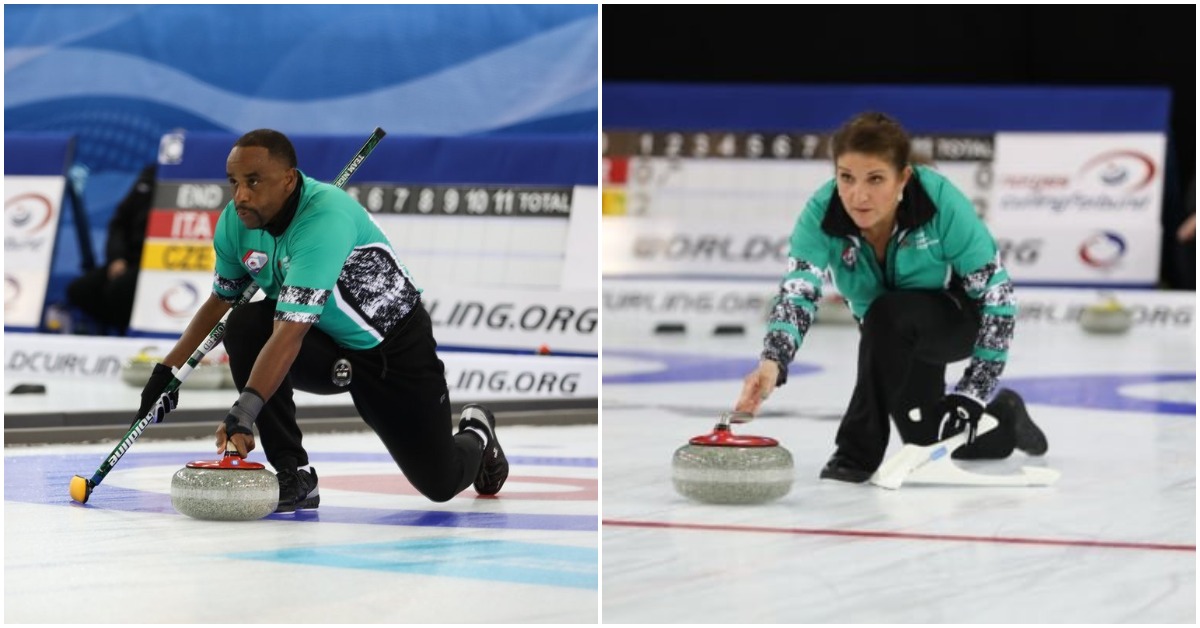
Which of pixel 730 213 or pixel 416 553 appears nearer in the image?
pixel 416 553

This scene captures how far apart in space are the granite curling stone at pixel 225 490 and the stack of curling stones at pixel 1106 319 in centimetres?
779

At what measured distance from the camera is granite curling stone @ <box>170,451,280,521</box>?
11.8 feet

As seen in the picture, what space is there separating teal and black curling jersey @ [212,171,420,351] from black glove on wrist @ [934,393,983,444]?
1341mm

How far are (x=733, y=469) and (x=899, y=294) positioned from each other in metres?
0.78

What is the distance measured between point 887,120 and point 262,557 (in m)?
1.78

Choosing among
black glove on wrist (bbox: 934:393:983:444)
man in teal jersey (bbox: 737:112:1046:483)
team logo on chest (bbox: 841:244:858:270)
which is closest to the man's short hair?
man in teal jersey (bbox: 737:112:1046:483)

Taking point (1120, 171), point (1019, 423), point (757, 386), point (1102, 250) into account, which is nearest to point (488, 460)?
point (757, 386)

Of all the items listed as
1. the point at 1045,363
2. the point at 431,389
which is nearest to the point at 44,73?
the point at 1045,363

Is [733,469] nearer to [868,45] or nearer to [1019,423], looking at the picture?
[1019,423]

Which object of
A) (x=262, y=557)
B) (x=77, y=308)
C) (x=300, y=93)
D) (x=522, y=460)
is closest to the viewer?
(x=262, y=557)

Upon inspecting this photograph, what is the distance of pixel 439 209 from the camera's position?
811cm

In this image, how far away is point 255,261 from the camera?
3.77 m

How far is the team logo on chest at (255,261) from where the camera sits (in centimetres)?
376

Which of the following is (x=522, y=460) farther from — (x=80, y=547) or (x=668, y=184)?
(x=668, y=184)
